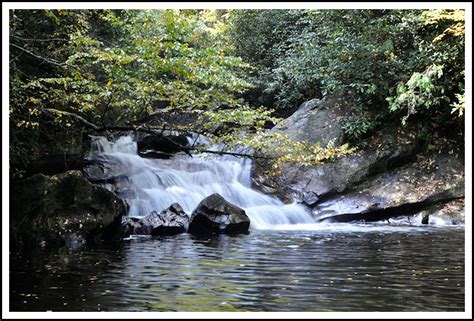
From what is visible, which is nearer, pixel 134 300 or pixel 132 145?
pixel 134 300

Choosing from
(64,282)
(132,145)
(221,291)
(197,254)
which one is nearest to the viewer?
(221,291)

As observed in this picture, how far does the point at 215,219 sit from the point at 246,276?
3866mm

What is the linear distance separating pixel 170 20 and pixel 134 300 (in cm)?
359

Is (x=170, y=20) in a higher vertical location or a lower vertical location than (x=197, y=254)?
higher

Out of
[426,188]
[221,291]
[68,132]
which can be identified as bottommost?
[221,291]

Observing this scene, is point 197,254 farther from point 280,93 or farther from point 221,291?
point 280,93

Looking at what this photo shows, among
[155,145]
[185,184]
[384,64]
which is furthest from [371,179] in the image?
[155,145]

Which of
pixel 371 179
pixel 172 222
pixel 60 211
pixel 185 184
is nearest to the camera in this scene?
pixel 60 211

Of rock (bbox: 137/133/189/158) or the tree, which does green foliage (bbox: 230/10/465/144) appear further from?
the tree

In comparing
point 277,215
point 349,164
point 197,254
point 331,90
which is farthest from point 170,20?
point 331,90

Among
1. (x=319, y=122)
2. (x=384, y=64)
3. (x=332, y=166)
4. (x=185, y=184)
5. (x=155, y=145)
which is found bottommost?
(x=185, y=184)

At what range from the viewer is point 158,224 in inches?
347

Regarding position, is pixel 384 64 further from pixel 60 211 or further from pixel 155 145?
pixel 60 211

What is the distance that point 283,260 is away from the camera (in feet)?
20.2
